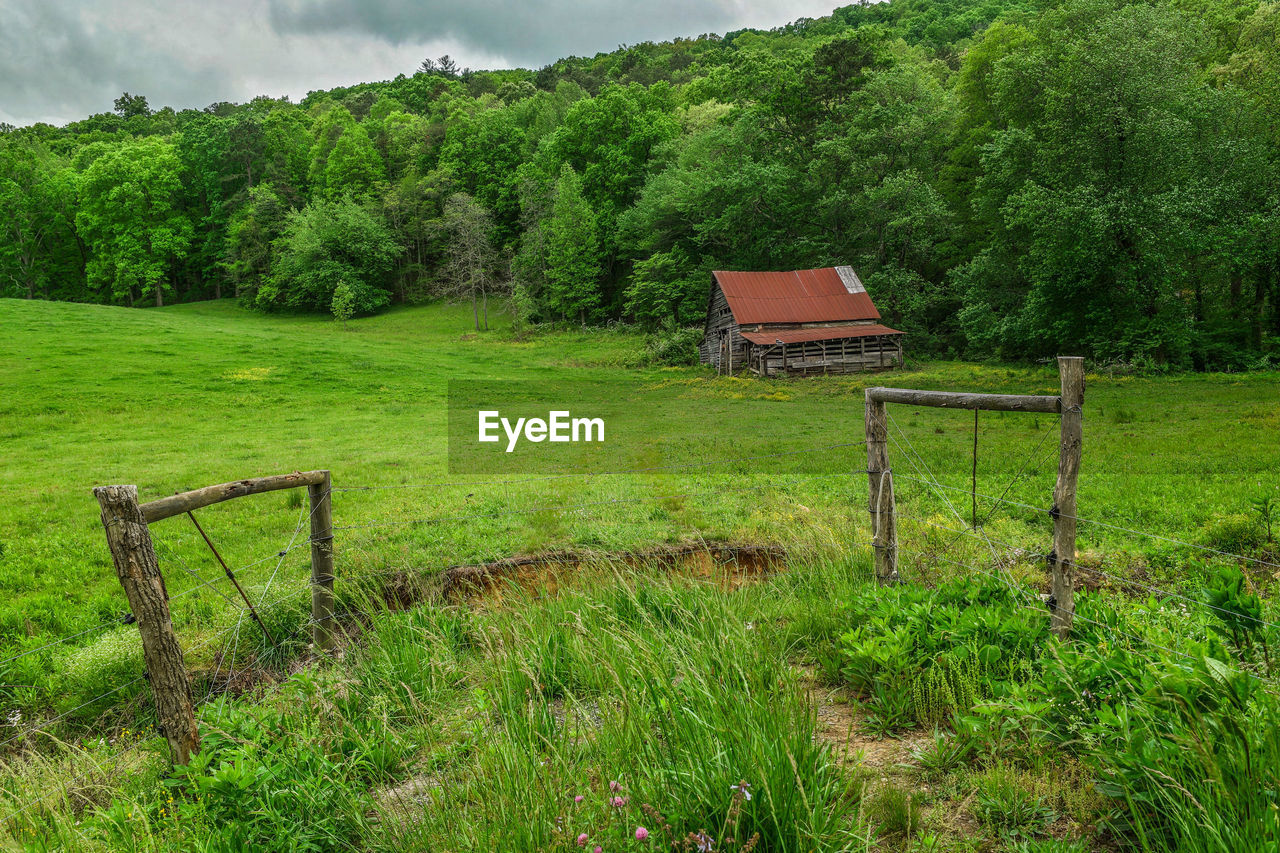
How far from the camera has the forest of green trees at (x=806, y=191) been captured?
28453mm

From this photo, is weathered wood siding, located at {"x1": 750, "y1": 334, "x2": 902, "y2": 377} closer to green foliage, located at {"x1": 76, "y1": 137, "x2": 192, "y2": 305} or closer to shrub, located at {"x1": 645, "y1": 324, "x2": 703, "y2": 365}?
shrub, located at {"x1": 645, "y1": 324, "x2": 703, "y2": 365}

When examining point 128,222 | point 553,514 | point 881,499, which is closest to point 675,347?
point 553,514

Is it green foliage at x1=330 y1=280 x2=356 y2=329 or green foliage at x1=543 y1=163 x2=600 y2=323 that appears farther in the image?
green foliage at x1=330 y1=280 x2=356 y2=329

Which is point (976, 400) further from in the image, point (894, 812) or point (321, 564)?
point (321, 564)

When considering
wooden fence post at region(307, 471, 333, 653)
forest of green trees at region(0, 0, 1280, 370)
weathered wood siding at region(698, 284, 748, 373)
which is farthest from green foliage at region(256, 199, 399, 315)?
wooden fence post at region(307, 471, 333, 653)

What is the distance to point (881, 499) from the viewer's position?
5.62 m

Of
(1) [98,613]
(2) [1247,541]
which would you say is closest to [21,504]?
(1) [98,613]

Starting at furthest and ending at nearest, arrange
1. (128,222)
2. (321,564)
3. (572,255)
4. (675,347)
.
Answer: (128,222), (572,255), (675,347), (321,564)

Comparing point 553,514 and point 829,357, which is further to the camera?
point 829,357

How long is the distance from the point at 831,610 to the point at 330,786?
11.3 ft

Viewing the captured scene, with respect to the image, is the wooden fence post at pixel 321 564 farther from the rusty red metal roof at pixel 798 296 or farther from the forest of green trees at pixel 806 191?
the rusty red metal roof at pixel 798 296

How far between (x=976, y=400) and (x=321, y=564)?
221 inches

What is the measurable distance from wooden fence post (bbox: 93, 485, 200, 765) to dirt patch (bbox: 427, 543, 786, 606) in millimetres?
2889

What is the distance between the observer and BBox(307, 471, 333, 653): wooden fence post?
5.81 meters
